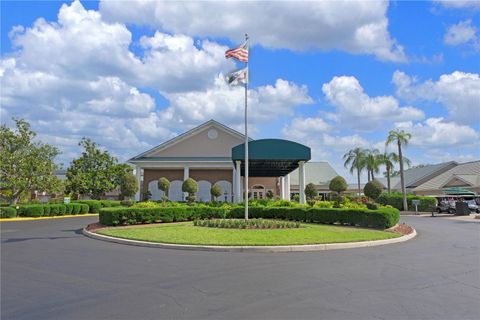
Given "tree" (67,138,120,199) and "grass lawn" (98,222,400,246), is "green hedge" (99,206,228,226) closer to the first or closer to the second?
"grass lawn" (98,222,400,246)

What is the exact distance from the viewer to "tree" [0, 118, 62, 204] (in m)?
32.1

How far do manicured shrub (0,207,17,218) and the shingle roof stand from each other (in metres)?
38.8

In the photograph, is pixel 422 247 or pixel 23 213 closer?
pixel 422 247

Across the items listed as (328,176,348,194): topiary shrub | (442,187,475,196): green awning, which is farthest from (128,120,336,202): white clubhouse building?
(442,187,475,196): green awning

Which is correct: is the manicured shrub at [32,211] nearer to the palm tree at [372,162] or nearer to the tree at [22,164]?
the tree at [22,164]

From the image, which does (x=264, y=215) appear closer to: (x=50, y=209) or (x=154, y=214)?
(x=154, y=214)

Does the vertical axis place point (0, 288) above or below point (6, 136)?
below

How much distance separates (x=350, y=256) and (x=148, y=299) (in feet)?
20.9

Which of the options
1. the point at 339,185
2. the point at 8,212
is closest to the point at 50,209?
the point at 8,212

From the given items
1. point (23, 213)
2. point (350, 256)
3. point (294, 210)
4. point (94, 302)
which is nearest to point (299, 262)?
point (350, 256)

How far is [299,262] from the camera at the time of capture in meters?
9.82

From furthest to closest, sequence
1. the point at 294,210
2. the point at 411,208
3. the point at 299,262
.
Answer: the point at 411,208 → the point at 294,210 → the point at 299,262

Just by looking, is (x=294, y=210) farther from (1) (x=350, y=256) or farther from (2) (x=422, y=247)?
(1) (x=350, y=256)

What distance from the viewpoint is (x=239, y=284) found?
7363 millimetres
